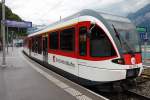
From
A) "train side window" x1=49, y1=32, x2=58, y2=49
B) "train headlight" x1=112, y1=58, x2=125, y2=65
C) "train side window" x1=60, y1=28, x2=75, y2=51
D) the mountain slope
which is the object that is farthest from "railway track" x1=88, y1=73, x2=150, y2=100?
the mountain slope

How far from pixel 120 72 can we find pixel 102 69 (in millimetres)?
635

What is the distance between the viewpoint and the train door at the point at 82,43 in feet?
25.0

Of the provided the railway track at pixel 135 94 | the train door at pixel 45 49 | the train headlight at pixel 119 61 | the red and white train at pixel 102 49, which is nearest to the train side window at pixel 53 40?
the train door at pixel 45 49

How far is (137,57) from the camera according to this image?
25.1ft

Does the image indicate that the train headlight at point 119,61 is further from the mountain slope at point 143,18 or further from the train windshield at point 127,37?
the mountain slope at point 143,18

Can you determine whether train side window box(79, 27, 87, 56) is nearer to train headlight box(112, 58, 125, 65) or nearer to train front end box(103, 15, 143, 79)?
train front end box(103, 15, 143, 79)

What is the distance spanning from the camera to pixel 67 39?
30.4ft

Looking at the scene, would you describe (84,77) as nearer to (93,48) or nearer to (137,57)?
(93,48)

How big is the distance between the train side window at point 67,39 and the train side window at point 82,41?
66cm

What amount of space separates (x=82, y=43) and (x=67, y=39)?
60.1 inches

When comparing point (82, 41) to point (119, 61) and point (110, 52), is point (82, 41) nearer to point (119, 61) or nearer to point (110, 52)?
point (110, 52)

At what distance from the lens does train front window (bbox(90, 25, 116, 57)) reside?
23.2 ft

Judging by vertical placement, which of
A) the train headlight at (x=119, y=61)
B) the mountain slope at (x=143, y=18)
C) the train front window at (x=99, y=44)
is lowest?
the train headlight at (x=119, y=61)

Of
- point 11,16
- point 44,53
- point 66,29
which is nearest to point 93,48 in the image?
point 66,29
